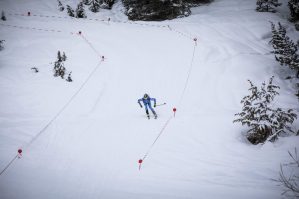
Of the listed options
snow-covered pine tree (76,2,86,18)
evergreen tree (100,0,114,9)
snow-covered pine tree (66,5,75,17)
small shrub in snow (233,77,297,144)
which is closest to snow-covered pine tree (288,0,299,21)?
small shrub in snow (233,77,297,144)

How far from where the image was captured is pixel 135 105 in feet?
37.3

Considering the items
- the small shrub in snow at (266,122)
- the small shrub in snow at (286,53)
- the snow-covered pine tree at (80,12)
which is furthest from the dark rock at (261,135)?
the snow-covered pine tree at (80,12)

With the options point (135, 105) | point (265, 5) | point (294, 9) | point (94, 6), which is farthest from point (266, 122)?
point (94, 6)

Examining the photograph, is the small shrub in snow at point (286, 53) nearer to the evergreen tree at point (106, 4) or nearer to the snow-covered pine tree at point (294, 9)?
the snow-covered pine tree at point (294, 9)

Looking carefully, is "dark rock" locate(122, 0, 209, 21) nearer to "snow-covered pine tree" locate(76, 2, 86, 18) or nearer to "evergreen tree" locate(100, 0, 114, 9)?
"evergreen tree" locate(100, 0, 114, 9)

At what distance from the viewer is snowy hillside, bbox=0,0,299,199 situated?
6238 millimetres

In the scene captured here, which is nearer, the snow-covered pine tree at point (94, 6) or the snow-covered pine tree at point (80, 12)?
the snow-covered pine tree at point (80, 12)

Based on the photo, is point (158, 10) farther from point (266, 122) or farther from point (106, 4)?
point (266, 122)

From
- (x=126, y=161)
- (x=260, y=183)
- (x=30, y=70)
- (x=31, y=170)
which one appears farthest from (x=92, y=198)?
(x=30, y=70)

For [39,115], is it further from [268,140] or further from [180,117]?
[268,140]

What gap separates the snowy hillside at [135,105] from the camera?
6238 mm

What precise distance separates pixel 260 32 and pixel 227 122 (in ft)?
34.5

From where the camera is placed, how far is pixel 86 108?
10.8 meters

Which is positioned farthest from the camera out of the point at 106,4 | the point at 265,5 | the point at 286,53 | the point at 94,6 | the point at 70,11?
the point at 106,4
